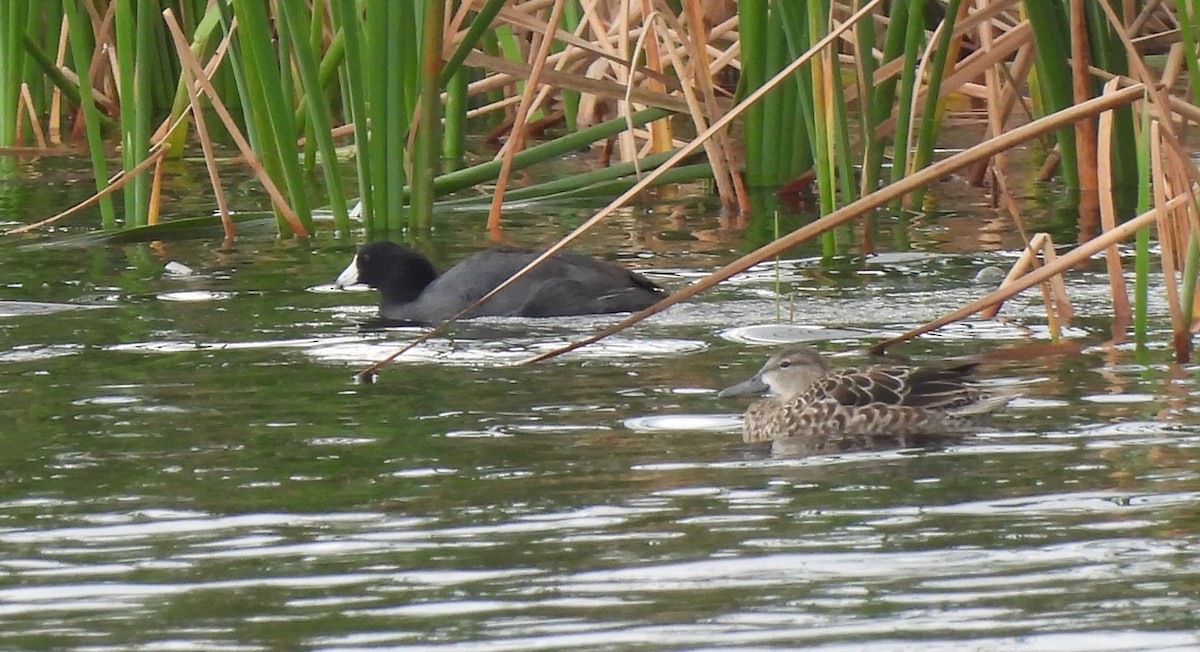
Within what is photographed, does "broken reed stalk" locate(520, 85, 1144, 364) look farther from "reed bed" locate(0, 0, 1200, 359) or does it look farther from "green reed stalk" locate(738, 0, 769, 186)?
"green reed stalk" locate(738, 0, 769, 186)

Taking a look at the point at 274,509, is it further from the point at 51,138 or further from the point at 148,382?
the point at 51,138

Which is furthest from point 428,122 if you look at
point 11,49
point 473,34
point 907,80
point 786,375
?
point 786,375

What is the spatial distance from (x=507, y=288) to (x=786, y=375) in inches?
85.6

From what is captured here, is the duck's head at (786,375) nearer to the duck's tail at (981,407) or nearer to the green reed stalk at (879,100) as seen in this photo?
the duck's tail at (981,407)

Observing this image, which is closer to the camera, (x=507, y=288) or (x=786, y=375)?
(x=786, y=375)

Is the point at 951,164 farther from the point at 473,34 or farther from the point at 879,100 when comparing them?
the point at 879,100

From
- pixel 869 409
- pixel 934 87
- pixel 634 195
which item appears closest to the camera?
pixel 869 409

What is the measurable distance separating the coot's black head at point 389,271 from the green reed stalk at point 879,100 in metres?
1.62

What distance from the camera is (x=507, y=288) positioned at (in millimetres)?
7559

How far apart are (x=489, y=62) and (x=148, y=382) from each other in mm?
3316

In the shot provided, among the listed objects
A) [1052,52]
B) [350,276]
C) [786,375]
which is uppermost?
[1052,52]

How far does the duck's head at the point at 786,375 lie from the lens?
5520 millimetres

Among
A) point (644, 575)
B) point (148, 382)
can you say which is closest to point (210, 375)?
point (148, 382)

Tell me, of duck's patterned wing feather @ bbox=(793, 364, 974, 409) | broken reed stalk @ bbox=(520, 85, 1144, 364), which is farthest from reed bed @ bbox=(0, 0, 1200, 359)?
broken reed stalk @ bbox=(520, 85, 1144, 364)
